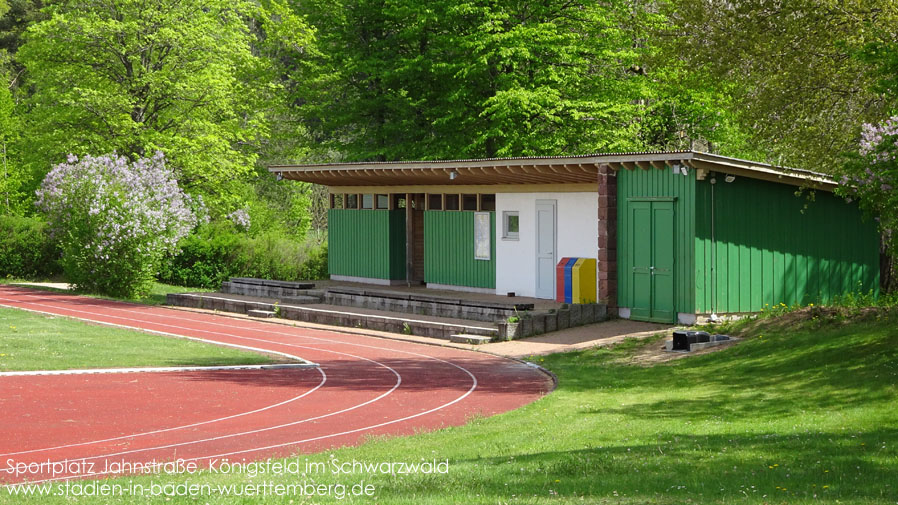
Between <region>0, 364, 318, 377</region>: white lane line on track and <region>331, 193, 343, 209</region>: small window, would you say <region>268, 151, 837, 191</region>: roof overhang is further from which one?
<region>0, 364, 318, 377</region>: white lane line on track

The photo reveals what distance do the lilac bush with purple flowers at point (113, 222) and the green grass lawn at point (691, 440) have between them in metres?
19.2

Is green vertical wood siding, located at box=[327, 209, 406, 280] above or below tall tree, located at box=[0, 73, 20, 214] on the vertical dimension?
below

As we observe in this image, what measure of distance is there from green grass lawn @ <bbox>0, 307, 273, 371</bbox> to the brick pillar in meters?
8.40

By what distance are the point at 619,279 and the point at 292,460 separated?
15314 millimetres

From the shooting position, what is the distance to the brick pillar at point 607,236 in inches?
983

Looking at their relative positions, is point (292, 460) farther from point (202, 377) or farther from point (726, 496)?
point (202, 377)

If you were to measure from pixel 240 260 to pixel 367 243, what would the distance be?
6.90 metres

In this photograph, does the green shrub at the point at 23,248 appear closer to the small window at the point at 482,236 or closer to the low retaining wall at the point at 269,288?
the low retaining wall at the point at 269,288

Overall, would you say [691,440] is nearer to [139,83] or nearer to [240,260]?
[240,260]

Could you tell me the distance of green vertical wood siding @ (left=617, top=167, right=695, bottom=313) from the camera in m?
23.2

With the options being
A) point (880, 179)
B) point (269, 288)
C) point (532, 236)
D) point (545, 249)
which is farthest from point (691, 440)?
point (269, 288)

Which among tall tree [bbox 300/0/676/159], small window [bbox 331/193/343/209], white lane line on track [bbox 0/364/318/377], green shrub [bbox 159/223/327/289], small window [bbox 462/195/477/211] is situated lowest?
white lane line on track [bbox 0/364/318/377]

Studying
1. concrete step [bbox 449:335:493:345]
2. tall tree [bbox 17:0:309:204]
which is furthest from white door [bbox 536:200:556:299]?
tall tree [bbox 17:0:309:204]

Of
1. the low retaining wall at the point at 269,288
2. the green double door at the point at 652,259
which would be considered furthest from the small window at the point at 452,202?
the green double door at the point at 652,259
